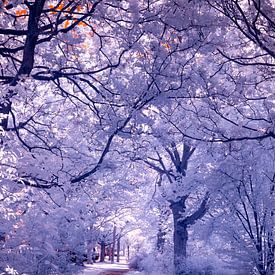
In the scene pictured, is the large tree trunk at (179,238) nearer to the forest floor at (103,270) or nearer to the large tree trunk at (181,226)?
the large tree trunk at (181,226)

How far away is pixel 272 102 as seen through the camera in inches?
373

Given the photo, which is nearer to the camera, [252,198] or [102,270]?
[252,198]

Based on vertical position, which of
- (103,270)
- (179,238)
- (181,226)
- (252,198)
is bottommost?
(103,270)

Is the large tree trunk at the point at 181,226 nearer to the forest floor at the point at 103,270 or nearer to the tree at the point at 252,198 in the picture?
the tree at the point at 252,198

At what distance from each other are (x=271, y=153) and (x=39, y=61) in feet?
25.9

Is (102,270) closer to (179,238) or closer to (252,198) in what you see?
(179,238)

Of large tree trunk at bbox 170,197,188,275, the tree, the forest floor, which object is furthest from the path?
the tree

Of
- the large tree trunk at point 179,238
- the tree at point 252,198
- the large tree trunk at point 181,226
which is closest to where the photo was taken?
the tree at point 252,198

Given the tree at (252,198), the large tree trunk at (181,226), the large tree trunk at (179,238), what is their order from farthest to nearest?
the large tree trunk at (179,238) → the large tree trunk at (181,226) → the tree at (252,198)

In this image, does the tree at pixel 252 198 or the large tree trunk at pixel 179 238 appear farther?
the large tree trunk at pixel 179 238

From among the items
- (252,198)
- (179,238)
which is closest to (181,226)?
(179,238)

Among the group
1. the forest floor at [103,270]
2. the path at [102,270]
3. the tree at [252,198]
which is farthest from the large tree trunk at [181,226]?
the path at [102,270]

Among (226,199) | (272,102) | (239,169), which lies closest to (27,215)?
(272,102)

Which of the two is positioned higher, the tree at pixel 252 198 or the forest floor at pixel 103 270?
the tree at pixel 252 198
